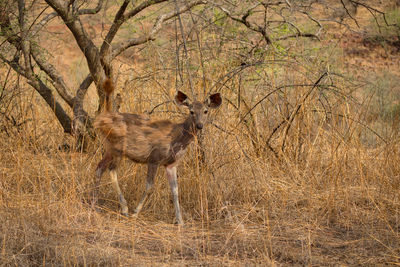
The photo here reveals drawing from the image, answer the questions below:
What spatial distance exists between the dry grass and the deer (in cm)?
25

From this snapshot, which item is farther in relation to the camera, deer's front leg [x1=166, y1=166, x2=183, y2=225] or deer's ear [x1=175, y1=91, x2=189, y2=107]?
deer's ear [x1=175, y1=91, x2=189, y2=107]

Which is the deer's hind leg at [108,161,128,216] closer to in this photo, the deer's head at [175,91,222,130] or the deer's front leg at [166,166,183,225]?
the deer's front leg at [166,166,183,225]

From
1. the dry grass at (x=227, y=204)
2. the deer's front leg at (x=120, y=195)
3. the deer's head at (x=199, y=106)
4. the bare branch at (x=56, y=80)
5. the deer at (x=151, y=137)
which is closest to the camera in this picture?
the dry grass at (x=227, y=204)

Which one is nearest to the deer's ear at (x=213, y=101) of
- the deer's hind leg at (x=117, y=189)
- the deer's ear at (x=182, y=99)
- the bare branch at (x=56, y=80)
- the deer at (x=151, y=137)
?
the deer at (x=151, y=137)

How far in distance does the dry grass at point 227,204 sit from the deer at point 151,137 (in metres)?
0.25

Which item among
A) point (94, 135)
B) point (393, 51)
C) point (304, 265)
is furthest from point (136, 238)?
point (393, 51)

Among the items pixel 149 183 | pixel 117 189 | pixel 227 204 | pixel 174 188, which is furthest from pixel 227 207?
pixel 117 189

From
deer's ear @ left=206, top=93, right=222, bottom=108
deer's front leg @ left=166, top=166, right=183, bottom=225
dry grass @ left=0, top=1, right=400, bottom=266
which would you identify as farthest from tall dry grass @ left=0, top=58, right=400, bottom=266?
deer's ear @ left=206, top=93, right=222, bottom=108

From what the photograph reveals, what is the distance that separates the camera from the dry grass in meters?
4.84

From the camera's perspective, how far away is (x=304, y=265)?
468 centimetres

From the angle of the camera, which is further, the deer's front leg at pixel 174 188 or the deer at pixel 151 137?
the deer at pixel 151 137

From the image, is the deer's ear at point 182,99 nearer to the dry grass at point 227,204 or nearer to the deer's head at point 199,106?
the deer's head at point 199,106

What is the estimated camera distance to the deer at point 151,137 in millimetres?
6066

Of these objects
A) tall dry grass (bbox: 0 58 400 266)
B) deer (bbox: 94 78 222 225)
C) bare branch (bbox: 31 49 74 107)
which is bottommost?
tall dry grass (bbox: 0 58 400 266)
